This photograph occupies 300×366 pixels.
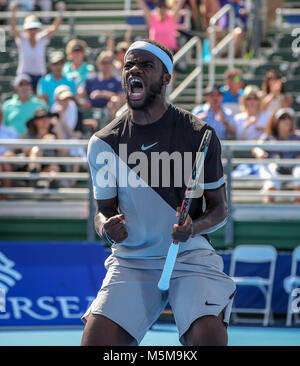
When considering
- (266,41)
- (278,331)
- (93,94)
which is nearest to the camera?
(278,331)

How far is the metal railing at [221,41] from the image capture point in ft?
40.9

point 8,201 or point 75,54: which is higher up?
point 75,54

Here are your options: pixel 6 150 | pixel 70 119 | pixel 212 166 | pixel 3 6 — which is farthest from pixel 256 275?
pixel 3 6

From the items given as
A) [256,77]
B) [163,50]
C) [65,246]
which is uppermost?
[163,50]

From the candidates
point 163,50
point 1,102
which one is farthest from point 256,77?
point 163,50

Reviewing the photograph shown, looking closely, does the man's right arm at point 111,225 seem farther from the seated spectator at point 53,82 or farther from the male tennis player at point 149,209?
the seated spectator at point 53,82

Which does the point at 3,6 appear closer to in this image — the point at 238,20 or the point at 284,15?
the point at 238,20

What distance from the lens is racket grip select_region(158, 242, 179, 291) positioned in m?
4.42

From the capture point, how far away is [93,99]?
11977mm

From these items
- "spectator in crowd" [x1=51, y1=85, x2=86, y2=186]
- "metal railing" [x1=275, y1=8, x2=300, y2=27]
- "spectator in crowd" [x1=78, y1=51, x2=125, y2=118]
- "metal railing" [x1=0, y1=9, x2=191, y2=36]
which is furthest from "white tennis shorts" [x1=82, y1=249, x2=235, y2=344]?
"metal railing" [x1=275, y1=8, x2=300, y2=27]

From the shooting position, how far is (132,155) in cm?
465

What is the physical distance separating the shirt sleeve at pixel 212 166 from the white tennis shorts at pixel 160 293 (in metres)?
0.37
